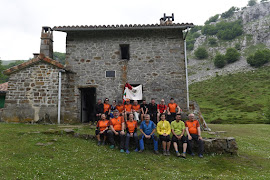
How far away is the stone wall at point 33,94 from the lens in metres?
9.88

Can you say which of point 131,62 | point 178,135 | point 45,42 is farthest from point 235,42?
point 178,135

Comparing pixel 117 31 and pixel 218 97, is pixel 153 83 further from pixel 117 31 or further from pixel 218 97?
pixel 218 97

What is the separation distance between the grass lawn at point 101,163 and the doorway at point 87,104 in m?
4.35

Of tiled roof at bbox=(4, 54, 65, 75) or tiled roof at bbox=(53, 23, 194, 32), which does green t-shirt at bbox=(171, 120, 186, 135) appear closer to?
tiled roof at bbox=(53, 23, 194, 32)

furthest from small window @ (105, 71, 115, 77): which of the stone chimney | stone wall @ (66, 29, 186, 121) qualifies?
the stone chimney

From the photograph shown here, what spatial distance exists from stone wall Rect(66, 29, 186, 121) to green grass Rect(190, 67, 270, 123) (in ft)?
40.2

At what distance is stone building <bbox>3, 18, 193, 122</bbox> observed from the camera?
10.0 meters

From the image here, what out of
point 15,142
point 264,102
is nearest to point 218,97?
point 264,102

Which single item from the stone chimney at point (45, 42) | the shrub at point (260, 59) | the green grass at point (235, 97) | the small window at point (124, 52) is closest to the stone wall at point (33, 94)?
the stone chimney at point (45, 42)

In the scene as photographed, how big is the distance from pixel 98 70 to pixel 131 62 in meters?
1.95

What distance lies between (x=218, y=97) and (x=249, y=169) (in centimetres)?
3015

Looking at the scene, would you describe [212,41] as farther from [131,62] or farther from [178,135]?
[178,135]

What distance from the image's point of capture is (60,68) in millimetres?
10180

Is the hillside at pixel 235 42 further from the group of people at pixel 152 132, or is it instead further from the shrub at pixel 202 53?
the group of people at pixel 152 132
